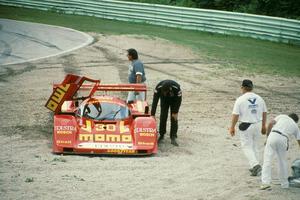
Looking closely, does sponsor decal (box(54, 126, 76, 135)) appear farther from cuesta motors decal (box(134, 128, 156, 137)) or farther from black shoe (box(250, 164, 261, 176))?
black shoe (box(250, 164, 261, 176))

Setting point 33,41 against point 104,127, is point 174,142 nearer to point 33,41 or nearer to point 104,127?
point 104,127

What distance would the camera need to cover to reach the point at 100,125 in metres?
14.4

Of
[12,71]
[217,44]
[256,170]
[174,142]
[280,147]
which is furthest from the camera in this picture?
[217,44]

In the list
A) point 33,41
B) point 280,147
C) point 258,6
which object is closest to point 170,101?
point 280,147

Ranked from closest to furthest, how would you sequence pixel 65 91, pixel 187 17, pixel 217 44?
pixel 65 91, pixel 217 44, pixel 187 17

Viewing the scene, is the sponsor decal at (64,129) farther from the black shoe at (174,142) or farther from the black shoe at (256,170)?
the black shoe at (256,170)

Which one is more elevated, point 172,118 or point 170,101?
point 170,101

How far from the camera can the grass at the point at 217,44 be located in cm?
2472

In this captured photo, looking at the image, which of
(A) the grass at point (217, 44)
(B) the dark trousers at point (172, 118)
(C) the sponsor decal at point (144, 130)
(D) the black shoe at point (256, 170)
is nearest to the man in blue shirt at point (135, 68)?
(B) the dark trousers at point (172, 118)

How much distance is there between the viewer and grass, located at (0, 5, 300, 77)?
81.1 feet

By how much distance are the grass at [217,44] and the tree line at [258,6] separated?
182 inches

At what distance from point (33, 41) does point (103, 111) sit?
1451cm

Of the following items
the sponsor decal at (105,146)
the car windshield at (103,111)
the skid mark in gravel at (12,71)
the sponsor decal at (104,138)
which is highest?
the car windshield at (103,111)

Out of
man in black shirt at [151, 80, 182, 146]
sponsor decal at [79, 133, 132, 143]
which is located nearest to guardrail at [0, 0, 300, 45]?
man in black shirt at [151, 80, 182, 146]
